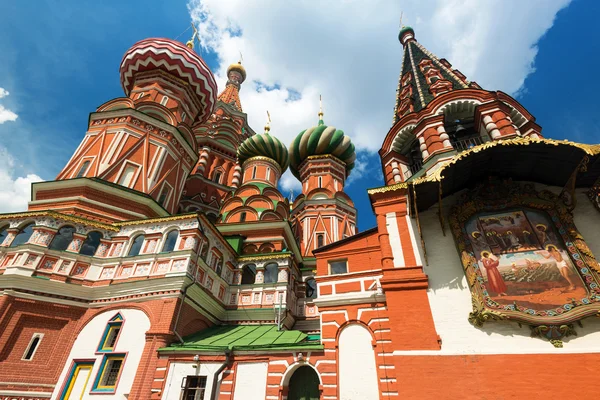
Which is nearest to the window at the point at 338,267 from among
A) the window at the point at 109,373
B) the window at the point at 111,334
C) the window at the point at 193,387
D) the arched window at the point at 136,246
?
the window at the point at 193,387

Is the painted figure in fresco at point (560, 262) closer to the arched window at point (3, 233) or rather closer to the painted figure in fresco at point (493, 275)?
the painted figure in fresco at point (493, 275)

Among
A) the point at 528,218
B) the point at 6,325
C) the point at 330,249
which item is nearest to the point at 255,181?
the point at 330,249

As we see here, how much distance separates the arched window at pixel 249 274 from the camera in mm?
15312

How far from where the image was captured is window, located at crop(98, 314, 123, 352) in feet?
34.0

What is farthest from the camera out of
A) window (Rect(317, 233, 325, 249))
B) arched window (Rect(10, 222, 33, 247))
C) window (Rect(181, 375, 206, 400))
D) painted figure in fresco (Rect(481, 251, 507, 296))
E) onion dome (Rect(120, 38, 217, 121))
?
Result: onion dome (Rect(120, 38, 217, 121))

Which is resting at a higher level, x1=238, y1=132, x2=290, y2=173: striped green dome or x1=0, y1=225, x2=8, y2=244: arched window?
x1=238, y1=132, x2=290, y2=173: striped green dome

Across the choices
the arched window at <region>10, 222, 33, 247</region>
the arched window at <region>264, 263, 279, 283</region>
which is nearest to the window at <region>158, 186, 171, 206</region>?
the arched window at <region>10, 222, 33, 247</region>

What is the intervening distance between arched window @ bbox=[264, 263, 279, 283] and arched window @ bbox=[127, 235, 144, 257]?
5.48 m

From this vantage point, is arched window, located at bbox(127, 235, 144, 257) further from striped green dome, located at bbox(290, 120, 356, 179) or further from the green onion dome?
striped green dome, located at bbox(290, 120, 356, 179)

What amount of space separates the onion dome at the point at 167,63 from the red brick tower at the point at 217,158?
321 centimetres

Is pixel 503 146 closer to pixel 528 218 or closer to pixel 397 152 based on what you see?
pixel 528 218

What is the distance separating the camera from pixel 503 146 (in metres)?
9.05

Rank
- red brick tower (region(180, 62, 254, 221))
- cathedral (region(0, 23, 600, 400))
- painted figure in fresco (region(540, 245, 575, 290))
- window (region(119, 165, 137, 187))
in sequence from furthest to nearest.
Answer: red brick tower (region(180, 62, 254, 221)) < window (region(119, 165, 137, 187)) < painted figure in fresco (region(540, 245, 575, 290)) < cathedral (region(0, 23, 600, 400))

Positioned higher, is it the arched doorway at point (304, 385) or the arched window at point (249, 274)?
the arched window at point (249, 274)
